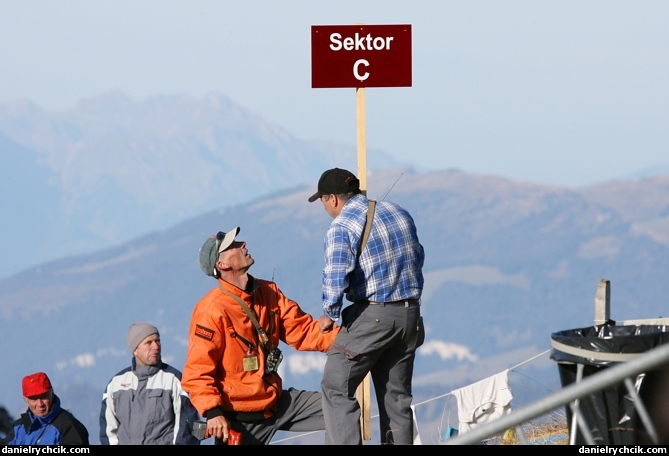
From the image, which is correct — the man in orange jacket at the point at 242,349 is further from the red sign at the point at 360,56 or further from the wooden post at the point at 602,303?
the wooden post at the point at 602,303

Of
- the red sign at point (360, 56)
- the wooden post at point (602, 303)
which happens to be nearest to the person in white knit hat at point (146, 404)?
the red sign at point (360, 56)

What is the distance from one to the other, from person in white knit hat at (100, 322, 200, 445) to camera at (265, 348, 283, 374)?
0.54 meters

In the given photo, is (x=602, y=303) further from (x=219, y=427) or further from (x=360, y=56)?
(x=219, y=427)

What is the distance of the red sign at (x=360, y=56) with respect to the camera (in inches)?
299

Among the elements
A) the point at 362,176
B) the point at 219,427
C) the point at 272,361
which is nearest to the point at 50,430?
the point at 219,427

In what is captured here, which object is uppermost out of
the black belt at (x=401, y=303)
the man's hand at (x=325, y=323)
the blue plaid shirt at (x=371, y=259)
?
the blue plaid shirt at (x=371, y=259)

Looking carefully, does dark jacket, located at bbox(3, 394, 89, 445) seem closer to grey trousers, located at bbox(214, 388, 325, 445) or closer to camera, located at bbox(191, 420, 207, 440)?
camera, located at bbox(191, 420, 207, 440)

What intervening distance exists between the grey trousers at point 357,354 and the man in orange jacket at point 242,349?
23cm

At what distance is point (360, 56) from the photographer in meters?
7.59

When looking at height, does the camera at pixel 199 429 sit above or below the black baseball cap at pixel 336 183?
below

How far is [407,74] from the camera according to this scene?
298 inches

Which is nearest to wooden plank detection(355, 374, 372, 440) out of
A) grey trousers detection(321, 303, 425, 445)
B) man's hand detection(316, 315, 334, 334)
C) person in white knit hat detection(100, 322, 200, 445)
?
grey trousers detection(321, 303, 425, 445)

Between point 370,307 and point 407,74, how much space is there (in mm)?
2097
